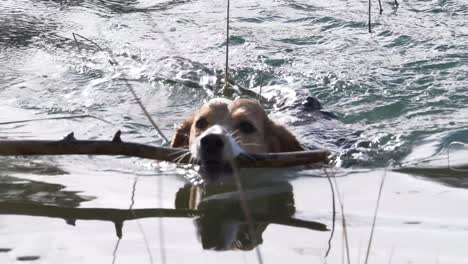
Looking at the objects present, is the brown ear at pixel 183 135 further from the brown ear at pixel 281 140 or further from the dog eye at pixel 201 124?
the brown ear at pixel 281 140

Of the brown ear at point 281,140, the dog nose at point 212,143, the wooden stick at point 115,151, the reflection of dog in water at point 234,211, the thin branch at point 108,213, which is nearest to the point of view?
the reflection of dog in water at point 234,211

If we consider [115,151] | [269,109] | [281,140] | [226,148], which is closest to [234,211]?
[226,148]

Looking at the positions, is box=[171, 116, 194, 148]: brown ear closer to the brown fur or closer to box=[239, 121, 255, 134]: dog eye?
the brown fur

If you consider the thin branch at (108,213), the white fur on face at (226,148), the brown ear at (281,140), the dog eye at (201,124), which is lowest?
the brown ear at (281,140)

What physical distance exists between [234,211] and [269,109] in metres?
3.40

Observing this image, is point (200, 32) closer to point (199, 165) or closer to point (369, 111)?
point (369, 111)

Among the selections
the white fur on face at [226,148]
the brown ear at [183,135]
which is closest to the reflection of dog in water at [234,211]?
the white fur on face at [226,148]

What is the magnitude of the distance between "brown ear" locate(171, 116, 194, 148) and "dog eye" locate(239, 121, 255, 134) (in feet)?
1.44

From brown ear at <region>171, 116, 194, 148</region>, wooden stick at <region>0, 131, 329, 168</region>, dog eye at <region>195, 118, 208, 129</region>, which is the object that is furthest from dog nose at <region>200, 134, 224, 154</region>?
brown ear at <region>171, 116, 194, 148</region>

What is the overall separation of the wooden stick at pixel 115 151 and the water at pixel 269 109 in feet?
0.74

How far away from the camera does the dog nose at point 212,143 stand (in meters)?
5.18

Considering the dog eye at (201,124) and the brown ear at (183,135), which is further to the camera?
the brown ear at (183,135)

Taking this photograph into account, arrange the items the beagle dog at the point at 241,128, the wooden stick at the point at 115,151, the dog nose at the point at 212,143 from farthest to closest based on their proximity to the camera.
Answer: the beagle dog at the point at 241,128 → the dog nose at the point at 212,143 → the wooden stick at the point at 115,151

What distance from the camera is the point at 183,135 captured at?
21.6ft
